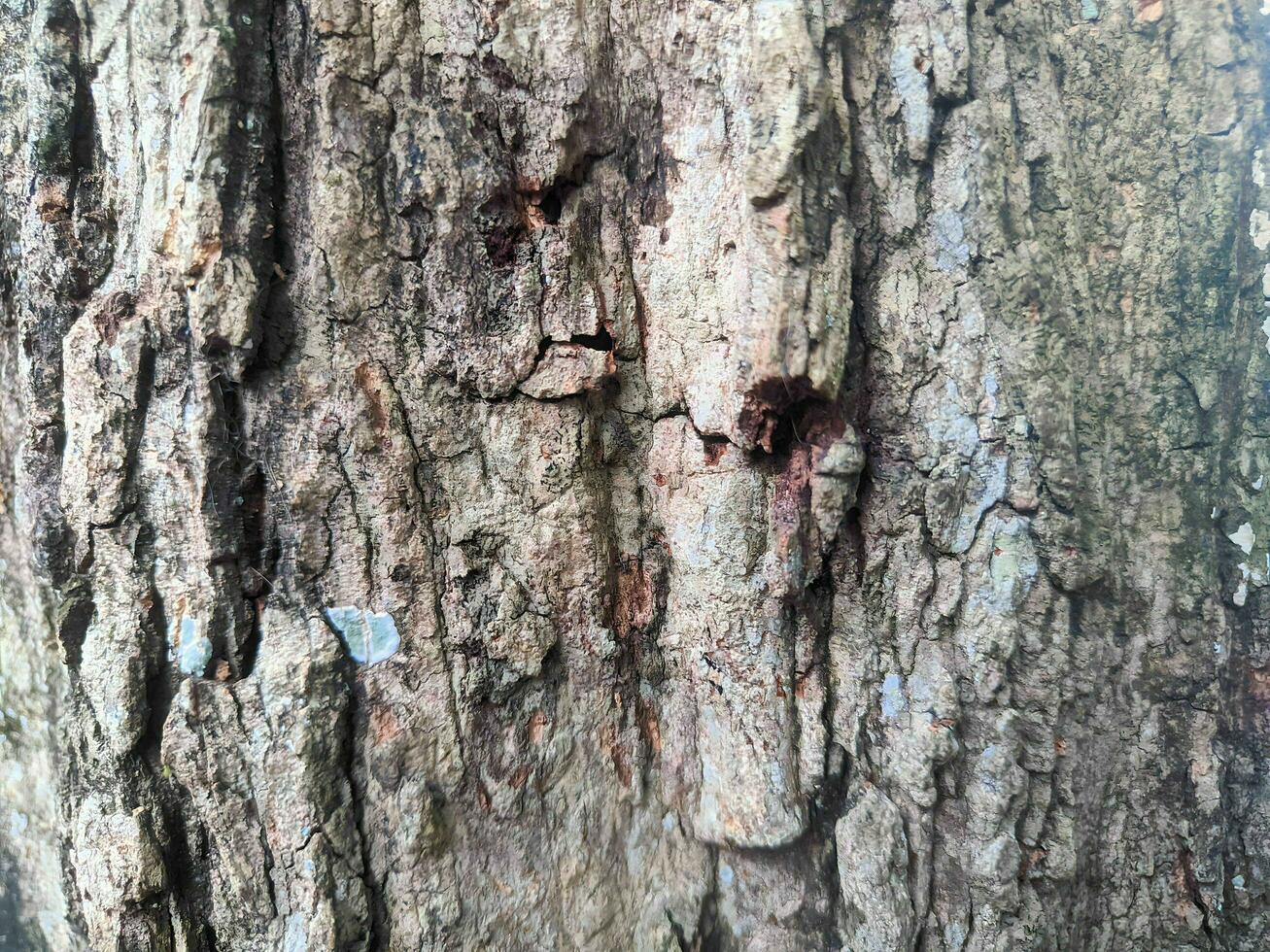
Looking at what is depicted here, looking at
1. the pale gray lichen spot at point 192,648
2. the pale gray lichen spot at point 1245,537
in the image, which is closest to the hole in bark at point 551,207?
the pale gray lichen spot at point 192,648

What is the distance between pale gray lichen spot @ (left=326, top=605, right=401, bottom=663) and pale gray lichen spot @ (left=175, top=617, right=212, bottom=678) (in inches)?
9.6

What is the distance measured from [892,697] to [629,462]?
0.78 meters

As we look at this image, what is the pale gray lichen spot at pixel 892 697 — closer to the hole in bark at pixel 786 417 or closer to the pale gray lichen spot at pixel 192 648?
the hole in bark at pixel 786 417

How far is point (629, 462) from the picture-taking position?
1565mm

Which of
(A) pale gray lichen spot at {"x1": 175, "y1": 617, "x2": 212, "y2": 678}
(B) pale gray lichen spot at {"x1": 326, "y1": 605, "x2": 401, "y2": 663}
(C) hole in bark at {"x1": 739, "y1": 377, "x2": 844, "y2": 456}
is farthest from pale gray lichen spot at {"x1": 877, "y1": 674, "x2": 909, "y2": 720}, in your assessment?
(A) pale gray lichen spot at {"x1": 175, "y1": 617, "x2": 212, "y2": 678}

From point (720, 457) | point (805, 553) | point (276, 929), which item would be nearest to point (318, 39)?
point (720, 457)

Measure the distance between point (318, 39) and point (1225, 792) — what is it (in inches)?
100

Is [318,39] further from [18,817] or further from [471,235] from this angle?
[18,817]

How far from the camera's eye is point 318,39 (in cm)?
138

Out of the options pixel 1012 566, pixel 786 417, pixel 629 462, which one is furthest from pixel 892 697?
pixel 629 462

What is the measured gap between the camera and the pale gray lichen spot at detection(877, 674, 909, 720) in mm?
1479

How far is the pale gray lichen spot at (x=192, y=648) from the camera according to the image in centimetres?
139

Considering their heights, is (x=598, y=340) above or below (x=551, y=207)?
below

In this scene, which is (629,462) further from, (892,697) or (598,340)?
(892,697)
